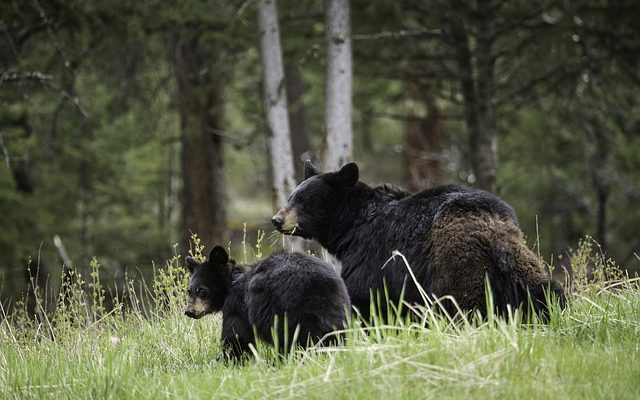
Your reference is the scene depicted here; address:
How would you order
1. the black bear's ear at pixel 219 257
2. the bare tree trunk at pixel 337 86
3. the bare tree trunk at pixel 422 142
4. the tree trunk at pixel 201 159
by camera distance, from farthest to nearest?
the bare tree trunk at pixel 422 142
the tree trunk at pixel 201 159
the bare tree trunk at pixel 337 86
the black bear's ear at pixel 219 257

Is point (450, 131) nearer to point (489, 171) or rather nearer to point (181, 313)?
point (489, 171)

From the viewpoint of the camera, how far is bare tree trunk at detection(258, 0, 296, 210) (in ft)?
35.4

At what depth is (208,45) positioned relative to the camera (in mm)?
14391

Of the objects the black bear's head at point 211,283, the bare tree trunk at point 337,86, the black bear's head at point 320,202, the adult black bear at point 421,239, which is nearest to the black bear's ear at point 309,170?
the adult black bear at point 421,239

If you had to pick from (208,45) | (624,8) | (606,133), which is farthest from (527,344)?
(606,133)

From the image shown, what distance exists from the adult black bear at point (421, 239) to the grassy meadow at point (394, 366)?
0.48 m

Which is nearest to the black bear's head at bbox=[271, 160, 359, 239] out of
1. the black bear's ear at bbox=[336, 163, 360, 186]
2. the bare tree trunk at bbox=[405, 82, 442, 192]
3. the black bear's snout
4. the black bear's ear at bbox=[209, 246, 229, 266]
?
the black bear's ear at bbox=[336, 163, 360, 186]

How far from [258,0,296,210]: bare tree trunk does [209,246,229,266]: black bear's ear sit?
457cm

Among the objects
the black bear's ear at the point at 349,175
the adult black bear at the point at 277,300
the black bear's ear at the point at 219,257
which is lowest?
the adult black bear at the point at 277,300

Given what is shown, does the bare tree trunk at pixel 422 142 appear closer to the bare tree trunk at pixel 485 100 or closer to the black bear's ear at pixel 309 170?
the bare tree trunk at pixel 485 100

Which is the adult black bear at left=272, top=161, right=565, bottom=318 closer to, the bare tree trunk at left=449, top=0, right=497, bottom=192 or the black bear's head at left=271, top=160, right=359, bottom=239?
the black bear's head at left=271, top=160, right=359, bottom=239

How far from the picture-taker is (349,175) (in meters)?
6.87

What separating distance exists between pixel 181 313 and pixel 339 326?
2.10 meters

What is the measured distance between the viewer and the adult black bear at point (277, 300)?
17.5 ft
